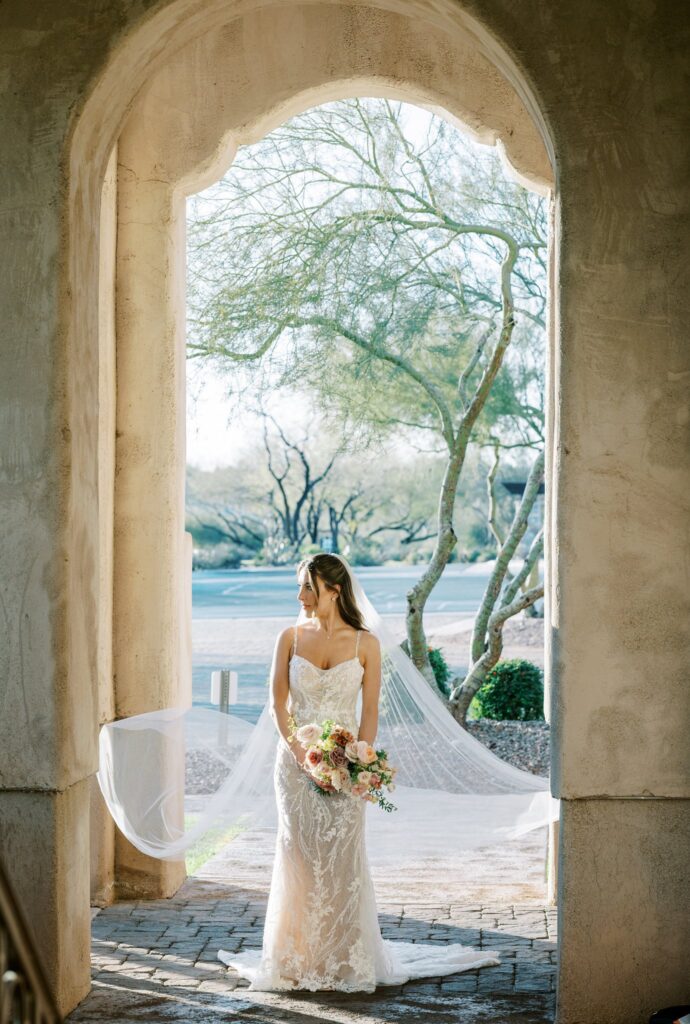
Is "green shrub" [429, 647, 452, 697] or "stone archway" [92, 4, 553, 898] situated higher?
"stone archway" [92, 4, 553, 898]

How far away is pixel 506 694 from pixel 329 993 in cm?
848

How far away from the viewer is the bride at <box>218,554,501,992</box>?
613 cm

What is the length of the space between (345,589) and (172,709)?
192 cm

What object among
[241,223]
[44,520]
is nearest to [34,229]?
[44,520]

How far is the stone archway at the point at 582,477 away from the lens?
207 inches

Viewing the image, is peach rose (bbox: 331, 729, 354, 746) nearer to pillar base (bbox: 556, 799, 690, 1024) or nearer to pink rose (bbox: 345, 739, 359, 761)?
pink rose (bbox: 345, 739, 359, 761)

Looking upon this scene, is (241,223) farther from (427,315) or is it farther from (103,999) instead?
(103,999)

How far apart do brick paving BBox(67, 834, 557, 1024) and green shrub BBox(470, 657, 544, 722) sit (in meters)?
5.14

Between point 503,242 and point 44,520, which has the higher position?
point 503,242

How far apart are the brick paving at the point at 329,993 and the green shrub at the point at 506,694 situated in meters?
5.14

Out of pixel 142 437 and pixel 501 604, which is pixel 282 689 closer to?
pixel 142 437

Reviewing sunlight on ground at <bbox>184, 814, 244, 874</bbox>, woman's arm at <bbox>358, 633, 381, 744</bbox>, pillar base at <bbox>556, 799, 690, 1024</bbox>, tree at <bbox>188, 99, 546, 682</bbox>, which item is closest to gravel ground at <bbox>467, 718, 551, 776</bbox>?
tree at <bbox>188, 99, 546, 682</bbox>

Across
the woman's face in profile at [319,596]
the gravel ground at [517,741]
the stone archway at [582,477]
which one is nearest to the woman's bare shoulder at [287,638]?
the woman's face in profile at [319,596]

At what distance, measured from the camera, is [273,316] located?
12.7 metres
